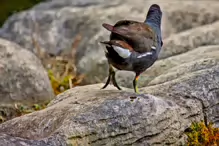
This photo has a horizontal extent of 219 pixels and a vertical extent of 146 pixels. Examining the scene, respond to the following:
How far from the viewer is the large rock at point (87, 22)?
959cm

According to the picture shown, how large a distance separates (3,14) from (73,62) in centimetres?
459

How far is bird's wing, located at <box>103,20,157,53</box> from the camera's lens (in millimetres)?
5027

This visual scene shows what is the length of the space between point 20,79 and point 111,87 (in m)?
1.53

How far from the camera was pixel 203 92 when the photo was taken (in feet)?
18.1

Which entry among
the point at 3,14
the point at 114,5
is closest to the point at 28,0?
the point at 3,14

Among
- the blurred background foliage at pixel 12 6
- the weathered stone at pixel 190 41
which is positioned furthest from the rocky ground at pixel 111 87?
the blurred background foliage at pixel 12 6

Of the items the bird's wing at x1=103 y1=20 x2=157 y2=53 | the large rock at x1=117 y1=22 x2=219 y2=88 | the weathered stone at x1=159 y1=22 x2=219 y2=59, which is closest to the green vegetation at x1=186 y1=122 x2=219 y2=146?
the bird's wing at x1=103 y1=20 x2=157 y2=53

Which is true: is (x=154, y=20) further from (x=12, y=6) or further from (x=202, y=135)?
(x=12, y=6)

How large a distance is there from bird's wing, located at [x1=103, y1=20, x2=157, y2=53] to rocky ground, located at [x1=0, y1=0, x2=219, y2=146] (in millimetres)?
514

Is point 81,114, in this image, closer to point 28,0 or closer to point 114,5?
point 114,5

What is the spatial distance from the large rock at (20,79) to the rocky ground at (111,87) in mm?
15

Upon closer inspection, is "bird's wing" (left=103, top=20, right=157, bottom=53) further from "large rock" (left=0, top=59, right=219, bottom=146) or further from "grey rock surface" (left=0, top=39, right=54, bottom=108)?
"grey rock surface" (left=0, top=39, right=54, bottom=108)

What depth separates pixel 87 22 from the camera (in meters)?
9.98

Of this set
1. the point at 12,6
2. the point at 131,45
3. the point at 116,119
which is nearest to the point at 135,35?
the point at 131,45
